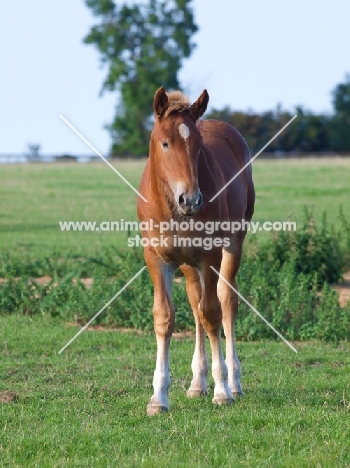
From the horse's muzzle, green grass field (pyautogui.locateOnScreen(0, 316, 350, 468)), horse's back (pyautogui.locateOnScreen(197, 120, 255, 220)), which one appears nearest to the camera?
green grass field (pyautogui.locateOnScreen(0, 316, 350, 468))

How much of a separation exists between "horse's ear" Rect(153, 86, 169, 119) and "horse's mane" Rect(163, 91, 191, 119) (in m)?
0.04

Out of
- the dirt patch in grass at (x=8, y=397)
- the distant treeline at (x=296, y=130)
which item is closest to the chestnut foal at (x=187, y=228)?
the dirt patch in grass at (x=8, y=397)

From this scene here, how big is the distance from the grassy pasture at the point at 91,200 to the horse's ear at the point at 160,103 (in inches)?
277

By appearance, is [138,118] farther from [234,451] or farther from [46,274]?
[234,451]

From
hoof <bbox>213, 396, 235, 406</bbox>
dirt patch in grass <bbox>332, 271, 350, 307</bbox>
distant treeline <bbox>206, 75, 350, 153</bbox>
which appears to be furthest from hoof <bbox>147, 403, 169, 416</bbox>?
distant treeline <bbox>206, 75, 350, 153</bbox>

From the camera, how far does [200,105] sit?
→ 20.8 feet

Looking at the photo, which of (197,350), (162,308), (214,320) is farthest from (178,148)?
(197,350)

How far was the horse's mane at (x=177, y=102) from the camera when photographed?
6137mm

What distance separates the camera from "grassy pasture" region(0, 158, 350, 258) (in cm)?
1792

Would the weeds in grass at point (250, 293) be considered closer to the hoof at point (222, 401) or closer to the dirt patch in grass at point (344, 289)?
the dirt patch in grass at point (344, 289)

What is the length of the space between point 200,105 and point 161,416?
2202mm

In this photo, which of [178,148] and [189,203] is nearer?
[189,203]

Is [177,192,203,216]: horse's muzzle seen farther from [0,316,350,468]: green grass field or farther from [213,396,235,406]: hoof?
[213,396,235,406]: hoof

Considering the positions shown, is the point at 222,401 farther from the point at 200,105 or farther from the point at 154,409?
the point at 200,105
